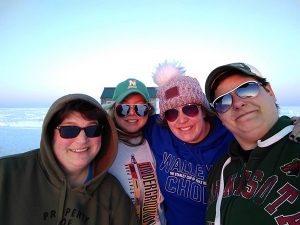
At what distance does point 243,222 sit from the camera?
1.67 meters

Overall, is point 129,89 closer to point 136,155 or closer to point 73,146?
point 136,155

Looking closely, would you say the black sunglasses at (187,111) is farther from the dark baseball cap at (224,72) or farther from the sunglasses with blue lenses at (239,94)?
the sunglasses with blue lenses at (239,94)

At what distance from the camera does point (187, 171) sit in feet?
8.68

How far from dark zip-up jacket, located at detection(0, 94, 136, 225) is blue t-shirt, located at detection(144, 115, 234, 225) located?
1.71 feet

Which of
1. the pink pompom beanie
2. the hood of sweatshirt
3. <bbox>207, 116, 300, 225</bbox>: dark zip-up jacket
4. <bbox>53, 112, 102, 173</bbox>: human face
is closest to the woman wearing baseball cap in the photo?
the pink pompom beanie

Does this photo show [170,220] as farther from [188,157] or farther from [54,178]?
[54,178]

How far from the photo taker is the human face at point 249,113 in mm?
1906

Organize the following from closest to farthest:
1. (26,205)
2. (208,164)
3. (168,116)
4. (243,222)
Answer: (243,222) < (26,205) < (208,164) < (168,116)

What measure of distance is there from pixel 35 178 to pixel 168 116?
4.97 ft

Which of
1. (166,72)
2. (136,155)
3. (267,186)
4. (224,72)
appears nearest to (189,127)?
(136,155)

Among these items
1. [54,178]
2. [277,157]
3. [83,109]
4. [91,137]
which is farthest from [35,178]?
[277,157]

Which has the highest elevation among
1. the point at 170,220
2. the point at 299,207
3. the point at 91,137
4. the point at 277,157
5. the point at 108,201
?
the point at 91,137

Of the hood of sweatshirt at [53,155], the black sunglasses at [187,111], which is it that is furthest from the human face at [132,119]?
the hood of sweatshirt at [53,155]

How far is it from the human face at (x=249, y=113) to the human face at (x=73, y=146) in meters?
1.28
